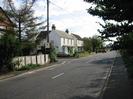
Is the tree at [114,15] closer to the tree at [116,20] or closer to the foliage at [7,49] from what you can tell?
the tree at [116,20]

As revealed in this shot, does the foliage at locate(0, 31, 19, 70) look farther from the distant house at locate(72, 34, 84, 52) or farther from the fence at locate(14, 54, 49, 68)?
the distant house at locate(72, 34, 84, 52)

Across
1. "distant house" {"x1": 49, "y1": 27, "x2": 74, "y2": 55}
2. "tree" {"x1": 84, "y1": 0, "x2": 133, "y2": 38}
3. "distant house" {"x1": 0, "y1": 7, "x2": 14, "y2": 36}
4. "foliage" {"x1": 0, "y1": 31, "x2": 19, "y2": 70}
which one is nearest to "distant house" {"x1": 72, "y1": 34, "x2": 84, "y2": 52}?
"distant house" {"x1": 49, "y1": 27, "x2": 74, "y2": 55}

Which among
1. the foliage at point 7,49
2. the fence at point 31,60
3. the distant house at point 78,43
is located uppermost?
the distant house at point 78,43

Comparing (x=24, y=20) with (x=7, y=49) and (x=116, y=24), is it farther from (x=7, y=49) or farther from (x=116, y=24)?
(x=116, y=24)

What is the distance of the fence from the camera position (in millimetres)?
32938

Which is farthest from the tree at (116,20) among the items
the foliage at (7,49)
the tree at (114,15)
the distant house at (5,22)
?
the distant house at (5,22)

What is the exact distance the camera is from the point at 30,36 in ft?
137

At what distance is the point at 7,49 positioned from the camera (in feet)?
96.4

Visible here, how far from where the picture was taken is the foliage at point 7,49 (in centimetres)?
2912

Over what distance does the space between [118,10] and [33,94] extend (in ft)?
20.9

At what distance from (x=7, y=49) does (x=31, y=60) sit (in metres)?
9.26

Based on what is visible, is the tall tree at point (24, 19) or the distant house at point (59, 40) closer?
the tall tree at point (24, 19)

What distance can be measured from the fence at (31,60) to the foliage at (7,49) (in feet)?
6.06

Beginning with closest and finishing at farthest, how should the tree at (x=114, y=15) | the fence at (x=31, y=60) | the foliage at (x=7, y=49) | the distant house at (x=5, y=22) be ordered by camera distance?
the tree at (x=114, y=15), the foliage at (x=7, y=49), the fence at (x=31, y=60), the distant house at (x=5, y=22)
